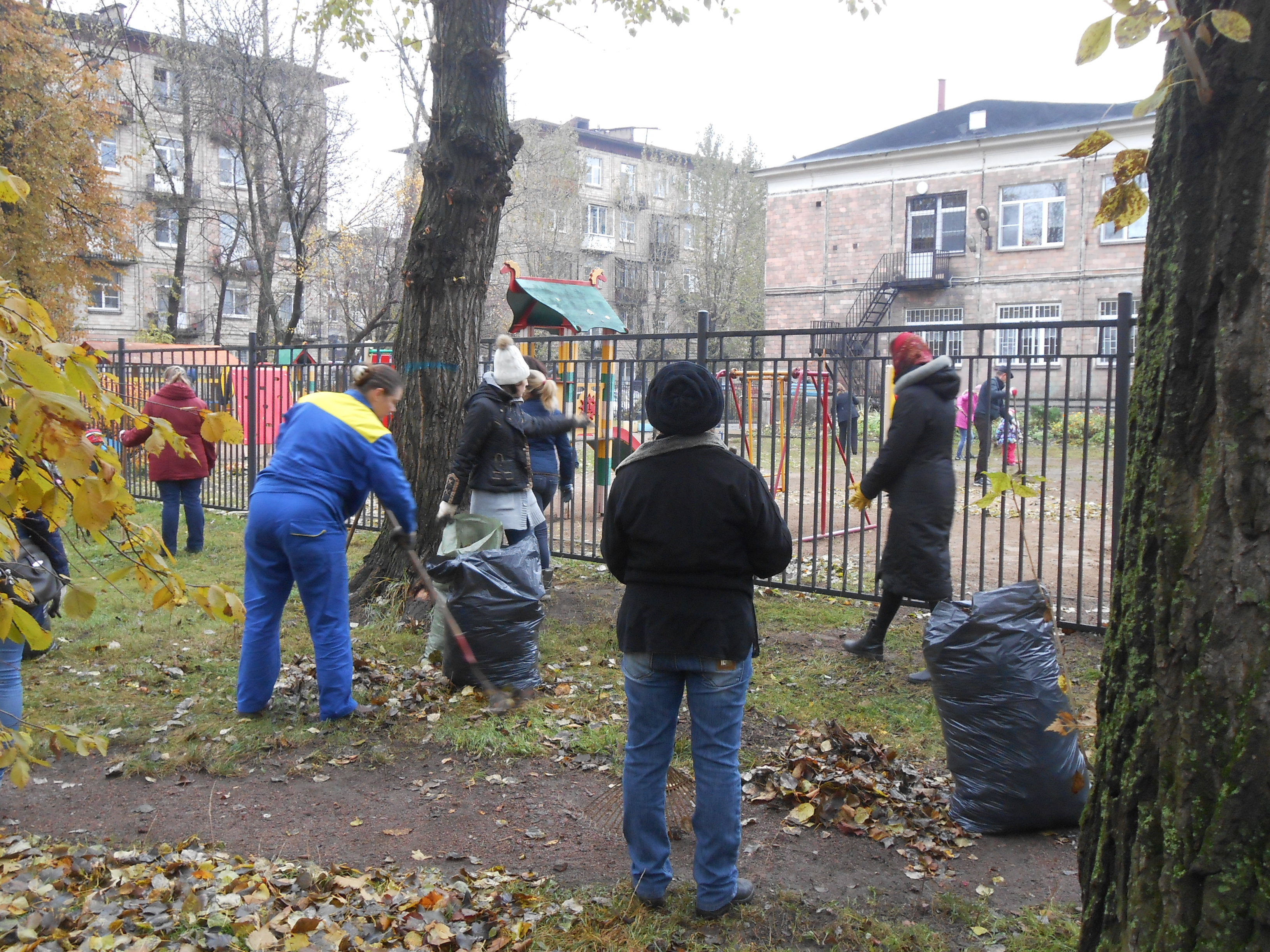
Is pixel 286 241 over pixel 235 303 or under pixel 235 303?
over

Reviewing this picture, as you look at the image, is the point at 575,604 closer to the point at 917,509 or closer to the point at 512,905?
the point at 917,509

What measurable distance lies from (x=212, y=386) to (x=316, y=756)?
847 centimetres

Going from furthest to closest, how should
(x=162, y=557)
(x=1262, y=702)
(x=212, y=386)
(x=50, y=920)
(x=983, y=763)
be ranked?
(x=212, y=386) < (x=983, y=763) < (x=50, y=920) < (x=162, y=557) < (x=1262, y=702)

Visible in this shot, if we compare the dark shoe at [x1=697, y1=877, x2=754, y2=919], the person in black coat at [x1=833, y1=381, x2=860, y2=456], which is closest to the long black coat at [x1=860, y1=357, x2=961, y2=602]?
the person in black coat at [x1=833, y1=381, x2=860, y2=456]

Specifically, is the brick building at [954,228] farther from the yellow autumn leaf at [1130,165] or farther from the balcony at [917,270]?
the yellow autumn leaf at [1130,165]

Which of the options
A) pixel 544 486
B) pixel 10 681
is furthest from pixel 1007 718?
pixel 544 486

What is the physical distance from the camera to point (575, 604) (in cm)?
765

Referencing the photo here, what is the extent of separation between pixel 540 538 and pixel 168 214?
31959mm

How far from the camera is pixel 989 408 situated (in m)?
6.27

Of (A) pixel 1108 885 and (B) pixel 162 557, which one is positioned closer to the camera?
(A) pixel 1108 885

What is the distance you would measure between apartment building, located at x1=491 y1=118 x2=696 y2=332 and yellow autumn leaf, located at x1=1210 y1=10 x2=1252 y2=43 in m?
42.2

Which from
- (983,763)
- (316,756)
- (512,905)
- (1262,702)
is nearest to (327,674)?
(316,756)

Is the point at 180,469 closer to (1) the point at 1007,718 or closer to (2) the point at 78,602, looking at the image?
(2) the point at 78,602

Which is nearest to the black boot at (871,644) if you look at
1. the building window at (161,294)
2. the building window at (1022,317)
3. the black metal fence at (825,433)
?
→ the black metal fence at (825,433)
